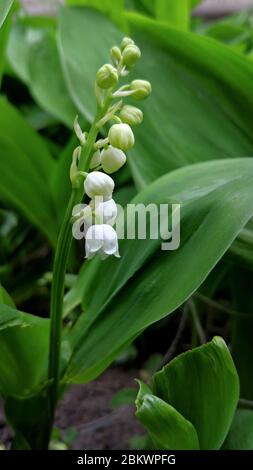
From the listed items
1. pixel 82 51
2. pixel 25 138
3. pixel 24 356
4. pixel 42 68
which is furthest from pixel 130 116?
pixel 42 68

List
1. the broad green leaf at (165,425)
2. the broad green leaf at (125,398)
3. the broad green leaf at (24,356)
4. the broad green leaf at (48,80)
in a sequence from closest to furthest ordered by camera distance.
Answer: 1. the broad green leaf at (165,425)
2. the broad green leaf at (24,356)
3. the broad green leaf at (125,398)
4. the broad green leaf at (48,80)

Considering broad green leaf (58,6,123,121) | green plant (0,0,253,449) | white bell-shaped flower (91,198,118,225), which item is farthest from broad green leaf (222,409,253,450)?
broad green leaf (58,6,123,121)

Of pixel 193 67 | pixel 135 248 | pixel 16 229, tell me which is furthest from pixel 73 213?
pixel 16 229

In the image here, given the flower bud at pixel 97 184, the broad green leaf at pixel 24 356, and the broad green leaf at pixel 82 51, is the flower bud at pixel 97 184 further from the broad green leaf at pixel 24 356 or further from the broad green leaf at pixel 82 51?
the broad green leaf at pixel 82 51

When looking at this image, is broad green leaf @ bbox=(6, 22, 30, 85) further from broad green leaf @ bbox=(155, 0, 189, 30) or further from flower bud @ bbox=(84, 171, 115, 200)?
flower bud @ bbox=(84, 171, 115, 200)

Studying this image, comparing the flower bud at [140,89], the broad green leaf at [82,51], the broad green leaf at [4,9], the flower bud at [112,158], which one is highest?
the broad green leaf at [4,9]

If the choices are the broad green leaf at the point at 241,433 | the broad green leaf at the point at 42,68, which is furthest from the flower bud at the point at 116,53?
the broad green leaf at the point at 42,68

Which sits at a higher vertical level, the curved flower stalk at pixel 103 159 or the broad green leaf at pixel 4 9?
the broad green leaf at pixel 4 9
